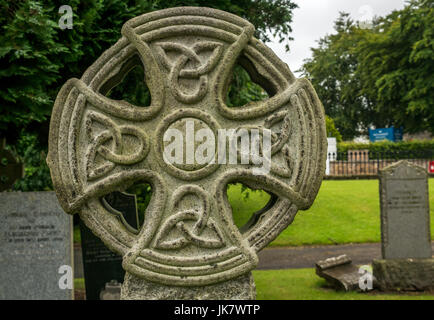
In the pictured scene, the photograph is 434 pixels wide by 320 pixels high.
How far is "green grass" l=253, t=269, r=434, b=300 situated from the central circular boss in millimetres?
3937

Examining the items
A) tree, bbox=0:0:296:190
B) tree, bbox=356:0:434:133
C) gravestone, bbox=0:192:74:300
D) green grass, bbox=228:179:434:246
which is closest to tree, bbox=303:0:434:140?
tree, bbox=356:0:434:133

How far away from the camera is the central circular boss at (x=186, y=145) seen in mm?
2613

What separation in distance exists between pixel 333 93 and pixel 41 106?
38.6 meters

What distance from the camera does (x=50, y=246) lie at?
5.50 m

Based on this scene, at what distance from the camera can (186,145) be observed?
8.58 feet

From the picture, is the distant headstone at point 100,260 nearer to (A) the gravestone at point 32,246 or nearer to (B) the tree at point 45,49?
(A) the gravestone at point 32,246

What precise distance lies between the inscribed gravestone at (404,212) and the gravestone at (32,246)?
482 cm

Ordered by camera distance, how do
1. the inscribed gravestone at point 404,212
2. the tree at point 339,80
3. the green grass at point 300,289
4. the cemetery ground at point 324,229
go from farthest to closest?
the tree at point 339,80, the inscribed gravestone at point 404,212, the cemetery ground at point 324,229, the green grass at point 300,289

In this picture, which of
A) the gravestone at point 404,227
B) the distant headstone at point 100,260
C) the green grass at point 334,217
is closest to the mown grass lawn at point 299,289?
the gravestone at point 404,227

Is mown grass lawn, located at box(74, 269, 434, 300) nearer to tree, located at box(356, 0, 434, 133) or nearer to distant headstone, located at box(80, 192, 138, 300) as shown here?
distant headstone, located at box(80, 192, 138, 300)

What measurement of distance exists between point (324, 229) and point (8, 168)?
794cm

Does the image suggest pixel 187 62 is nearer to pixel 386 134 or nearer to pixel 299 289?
pixel 299 289

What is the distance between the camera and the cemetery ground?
6.34m
